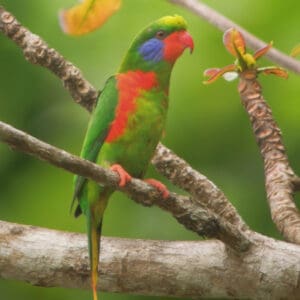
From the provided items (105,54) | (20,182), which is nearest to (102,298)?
(20,182)

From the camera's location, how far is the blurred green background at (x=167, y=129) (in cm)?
208

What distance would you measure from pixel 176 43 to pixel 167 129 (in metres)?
0.62

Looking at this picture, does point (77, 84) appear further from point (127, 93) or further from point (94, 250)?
point (94, 250)

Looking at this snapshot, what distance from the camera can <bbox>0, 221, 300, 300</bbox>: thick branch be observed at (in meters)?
1.37

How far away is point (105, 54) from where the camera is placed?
2145 millimetres

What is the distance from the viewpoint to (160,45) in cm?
154

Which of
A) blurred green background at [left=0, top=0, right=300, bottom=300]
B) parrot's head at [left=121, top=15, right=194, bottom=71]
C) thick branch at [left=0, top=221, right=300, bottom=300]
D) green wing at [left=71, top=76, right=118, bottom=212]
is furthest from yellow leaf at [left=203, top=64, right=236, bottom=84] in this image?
blurred green background at [left=0, top=0, right=300, bottom=300]

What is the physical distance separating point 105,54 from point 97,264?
891mm

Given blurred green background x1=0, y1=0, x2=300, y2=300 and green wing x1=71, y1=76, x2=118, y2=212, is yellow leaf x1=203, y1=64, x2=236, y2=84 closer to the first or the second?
green wing x1=71, y1=76, x2=118, y2=212

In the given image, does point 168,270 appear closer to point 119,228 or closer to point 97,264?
point 97,264

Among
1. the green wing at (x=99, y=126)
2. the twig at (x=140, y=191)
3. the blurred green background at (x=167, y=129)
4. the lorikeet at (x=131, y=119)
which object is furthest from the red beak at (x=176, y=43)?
the blurred green background at (x=167, y=129)

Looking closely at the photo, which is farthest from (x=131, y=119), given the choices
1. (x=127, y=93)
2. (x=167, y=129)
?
(x=167, y=129)

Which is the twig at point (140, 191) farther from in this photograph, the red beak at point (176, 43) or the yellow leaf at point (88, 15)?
the red beak at point (176, 43)

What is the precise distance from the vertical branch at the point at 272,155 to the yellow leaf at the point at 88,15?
0.49 meters
